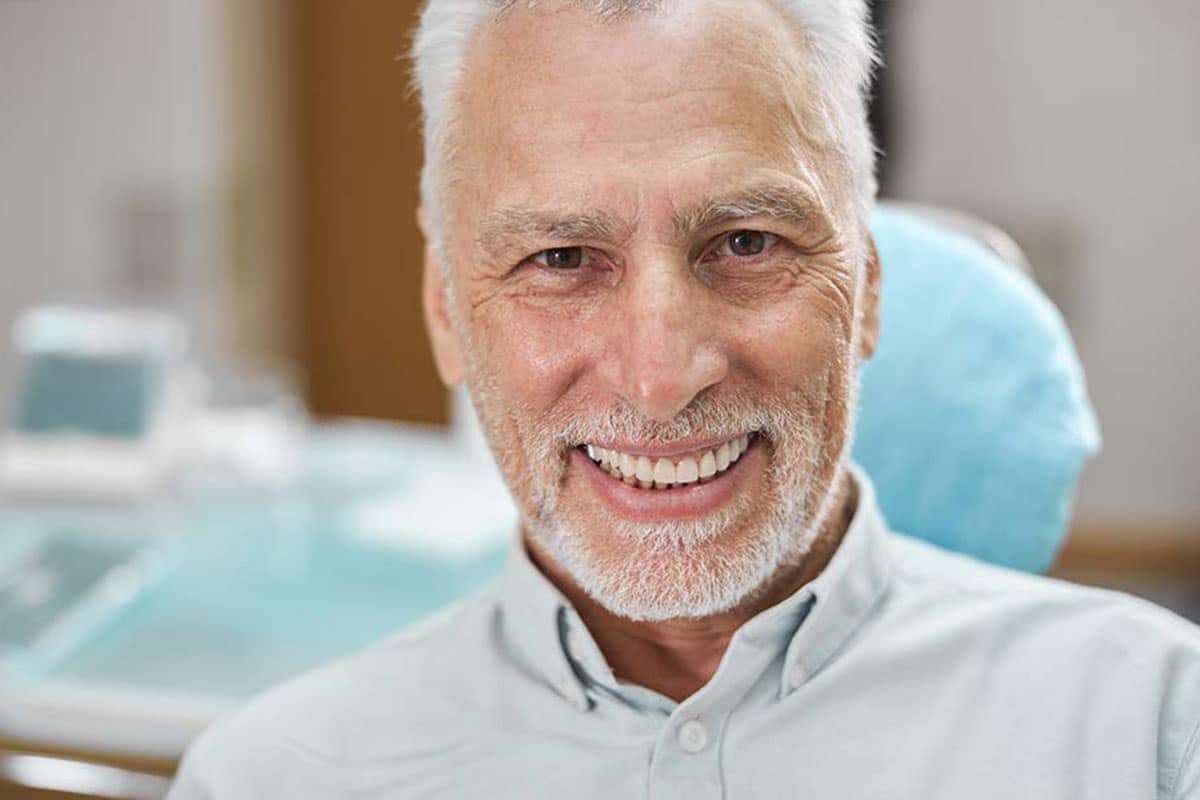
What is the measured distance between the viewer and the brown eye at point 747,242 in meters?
1.13

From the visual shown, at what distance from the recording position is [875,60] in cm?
123

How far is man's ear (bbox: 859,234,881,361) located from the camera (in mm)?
1264

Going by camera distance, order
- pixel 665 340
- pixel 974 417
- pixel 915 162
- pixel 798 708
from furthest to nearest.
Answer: pixel 915 162 → pixel 974 417 → pixel 798 708 → pixel 665 340

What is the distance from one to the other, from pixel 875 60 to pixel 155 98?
3257 mm

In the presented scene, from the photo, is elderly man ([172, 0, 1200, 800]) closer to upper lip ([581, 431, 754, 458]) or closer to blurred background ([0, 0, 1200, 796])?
upper lip ([581, 431, 754, 458])

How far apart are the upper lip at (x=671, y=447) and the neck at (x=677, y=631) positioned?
0.48ft

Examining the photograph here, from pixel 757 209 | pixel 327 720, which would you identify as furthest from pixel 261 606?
pixel 757 209

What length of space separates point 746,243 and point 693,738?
Result: 358mm

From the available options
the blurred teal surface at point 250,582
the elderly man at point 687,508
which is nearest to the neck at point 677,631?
the elderly man at point 687,508

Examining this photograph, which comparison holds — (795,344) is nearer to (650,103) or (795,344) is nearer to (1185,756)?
(650,103)

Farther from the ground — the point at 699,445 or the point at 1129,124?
the point at 699,445

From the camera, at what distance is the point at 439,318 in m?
1.32

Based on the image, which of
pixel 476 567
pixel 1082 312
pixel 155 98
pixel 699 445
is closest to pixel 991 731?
pixel 699 445

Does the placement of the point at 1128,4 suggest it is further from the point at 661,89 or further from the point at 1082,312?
the point at 661,89
